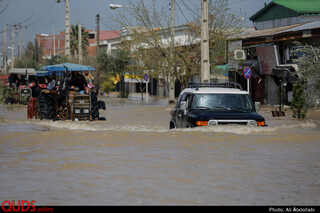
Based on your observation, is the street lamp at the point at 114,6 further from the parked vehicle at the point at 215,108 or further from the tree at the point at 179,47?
the parked vehicle at the point at 215,108

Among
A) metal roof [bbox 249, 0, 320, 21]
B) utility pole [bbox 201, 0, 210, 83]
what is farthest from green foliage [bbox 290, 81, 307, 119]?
metal roof [bbox 249, 0, 320, 21]

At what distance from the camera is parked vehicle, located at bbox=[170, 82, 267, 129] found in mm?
15836

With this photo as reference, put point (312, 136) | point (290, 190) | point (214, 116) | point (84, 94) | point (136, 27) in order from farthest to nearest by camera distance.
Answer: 1. point (136, 27)
2. point (84, 94)
3. point (312, 136)
4. point (214, 116)
5. point (290, 190)

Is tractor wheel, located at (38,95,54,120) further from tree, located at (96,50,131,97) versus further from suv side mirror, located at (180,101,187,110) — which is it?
tree, located at (96,50,131,97)

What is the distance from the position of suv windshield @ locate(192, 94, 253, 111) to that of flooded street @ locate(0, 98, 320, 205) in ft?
2.54

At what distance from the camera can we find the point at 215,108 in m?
16.7

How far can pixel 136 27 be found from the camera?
147 feet

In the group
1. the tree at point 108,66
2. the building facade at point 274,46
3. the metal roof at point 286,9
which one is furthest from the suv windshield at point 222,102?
the tree at point 108,66

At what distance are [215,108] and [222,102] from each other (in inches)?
13.3

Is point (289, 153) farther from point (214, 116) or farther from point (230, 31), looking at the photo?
point (230, 31)

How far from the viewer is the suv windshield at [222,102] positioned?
1683 centimetres
